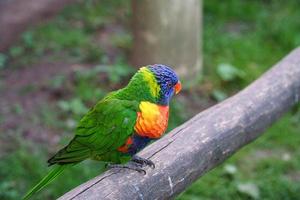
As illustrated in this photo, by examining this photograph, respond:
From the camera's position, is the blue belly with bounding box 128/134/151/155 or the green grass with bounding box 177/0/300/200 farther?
the green grass with bounding box 177/0/300/200

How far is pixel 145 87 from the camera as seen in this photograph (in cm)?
212

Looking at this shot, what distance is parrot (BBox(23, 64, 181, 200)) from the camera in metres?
2.12

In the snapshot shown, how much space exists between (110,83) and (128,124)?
2.32m

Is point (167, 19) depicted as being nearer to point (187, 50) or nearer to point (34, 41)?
point (187, 50)

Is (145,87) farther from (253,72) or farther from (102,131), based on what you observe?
(253,72)

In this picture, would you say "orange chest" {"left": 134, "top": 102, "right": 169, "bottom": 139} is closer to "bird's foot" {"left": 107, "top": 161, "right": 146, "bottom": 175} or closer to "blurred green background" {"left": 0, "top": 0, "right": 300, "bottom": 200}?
"bird's foot" {"left": 107, "top": 161, "right": 146, "bottom": 175}

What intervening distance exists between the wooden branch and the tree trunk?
1544 millimetres

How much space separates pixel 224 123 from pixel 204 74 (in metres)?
2.27

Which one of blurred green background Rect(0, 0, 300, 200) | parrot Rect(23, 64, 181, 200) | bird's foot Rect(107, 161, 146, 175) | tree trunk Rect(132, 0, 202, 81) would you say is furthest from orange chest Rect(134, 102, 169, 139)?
tree trunk Rect(132, 0, 202, 81)

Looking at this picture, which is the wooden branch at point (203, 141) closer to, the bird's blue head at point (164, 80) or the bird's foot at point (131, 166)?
the bird's foot at point (131, 166)

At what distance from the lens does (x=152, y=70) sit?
84.0 inches

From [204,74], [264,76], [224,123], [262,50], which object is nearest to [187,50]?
[204,74]

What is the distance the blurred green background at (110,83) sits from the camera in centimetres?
353

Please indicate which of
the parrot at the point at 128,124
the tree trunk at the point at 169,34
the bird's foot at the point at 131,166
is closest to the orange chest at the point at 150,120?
the parrot at the point at 128,124
